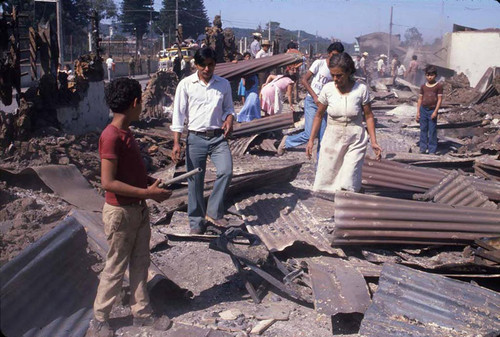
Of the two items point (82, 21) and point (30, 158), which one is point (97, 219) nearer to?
point (30, 158)

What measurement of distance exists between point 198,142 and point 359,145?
5.66 ft

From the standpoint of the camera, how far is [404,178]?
673cm

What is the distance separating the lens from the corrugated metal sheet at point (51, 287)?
351 centimetres

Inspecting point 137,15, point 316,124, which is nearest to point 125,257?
point 316,124

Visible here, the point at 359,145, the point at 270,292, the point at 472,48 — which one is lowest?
the point at 270,292

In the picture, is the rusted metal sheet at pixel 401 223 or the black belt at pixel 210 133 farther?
the black belt at pixel 210 133

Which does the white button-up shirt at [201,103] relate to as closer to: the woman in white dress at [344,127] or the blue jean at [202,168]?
the blue jean at [202,168]

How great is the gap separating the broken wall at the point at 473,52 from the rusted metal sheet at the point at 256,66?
697 inches

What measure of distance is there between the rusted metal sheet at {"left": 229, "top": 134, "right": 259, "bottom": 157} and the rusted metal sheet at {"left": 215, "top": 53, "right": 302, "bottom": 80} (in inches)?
52.6

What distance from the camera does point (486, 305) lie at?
3855mm

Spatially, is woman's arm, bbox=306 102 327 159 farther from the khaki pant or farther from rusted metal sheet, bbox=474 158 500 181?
rusted metal sheet, bbox=474 158 500 181

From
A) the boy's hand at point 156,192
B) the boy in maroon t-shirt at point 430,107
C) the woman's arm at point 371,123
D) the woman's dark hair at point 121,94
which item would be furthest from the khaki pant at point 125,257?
the boy in maroon t-shirt at point 430,107

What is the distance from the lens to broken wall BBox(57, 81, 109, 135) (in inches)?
399

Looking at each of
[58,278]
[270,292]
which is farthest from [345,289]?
[58,278]
